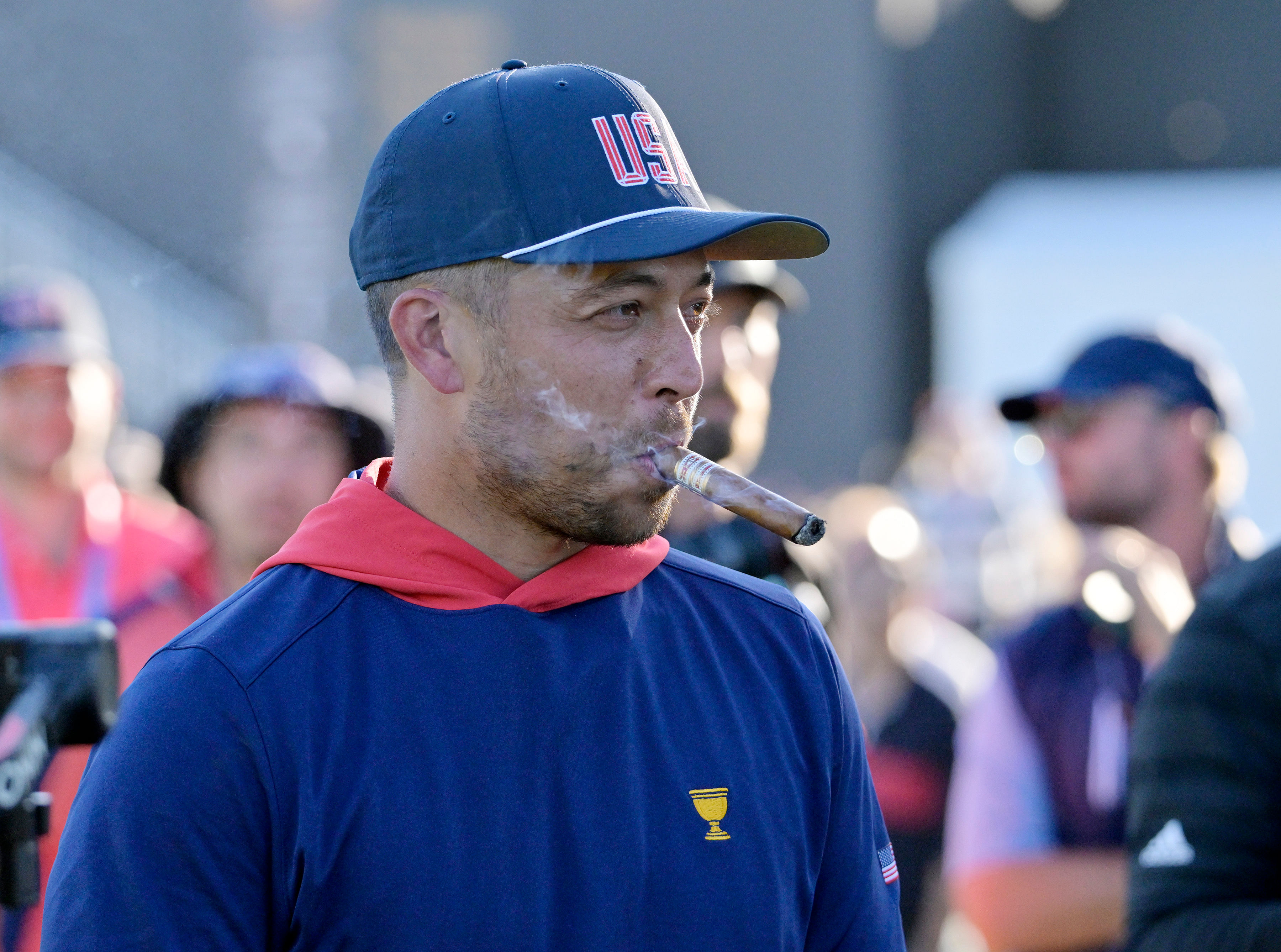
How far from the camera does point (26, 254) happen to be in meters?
8.91

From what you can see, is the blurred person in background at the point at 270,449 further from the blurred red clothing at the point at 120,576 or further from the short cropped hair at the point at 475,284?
the short cropped hair at the point at 475,284

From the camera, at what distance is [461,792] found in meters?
1.49

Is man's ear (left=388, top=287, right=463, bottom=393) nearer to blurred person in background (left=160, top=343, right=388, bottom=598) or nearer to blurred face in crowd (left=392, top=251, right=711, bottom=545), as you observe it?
blurred face in crowd (left=392, top=251, right=711, bottom=545)

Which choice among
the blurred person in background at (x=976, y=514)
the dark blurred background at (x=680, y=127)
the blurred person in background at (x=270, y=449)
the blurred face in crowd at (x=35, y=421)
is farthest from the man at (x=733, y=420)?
the blurred person in background at (x=976, y=514)

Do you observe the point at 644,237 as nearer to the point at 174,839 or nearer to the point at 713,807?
the point at 713,807

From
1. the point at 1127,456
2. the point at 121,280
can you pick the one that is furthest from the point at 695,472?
the point at 121,280

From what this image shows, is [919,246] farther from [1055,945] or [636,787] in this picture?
[636,787]

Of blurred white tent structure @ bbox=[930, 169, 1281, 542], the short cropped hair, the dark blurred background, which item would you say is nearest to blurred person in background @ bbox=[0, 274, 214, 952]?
the dark blurred background

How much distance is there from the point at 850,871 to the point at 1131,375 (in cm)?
258

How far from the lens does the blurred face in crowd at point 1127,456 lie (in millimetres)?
3824

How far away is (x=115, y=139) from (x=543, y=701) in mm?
4090

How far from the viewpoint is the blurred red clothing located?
3451 mm

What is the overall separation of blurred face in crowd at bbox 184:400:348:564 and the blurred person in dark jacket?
6.98 ft

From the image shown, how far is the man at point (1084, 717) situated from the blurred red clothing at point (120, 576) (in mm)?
2009
